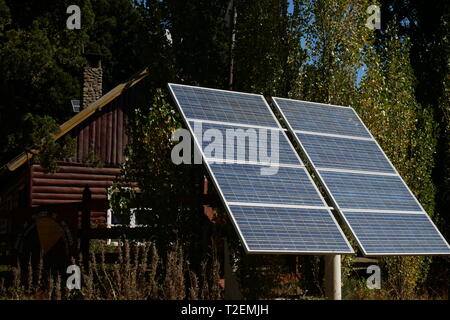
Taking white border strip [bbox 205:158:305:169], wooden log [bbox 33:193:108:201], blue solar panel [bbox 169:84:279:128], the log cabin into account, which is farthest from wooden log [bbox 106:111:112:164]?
white border strip [bbox 205:158:305:169]

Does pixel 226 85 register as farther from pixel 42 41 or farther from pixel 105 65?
pixel 105 65

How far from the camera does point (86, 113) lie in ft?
90.0

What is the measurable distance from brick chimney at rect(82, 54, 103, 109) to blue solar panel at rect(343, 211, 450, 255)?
20780 mm

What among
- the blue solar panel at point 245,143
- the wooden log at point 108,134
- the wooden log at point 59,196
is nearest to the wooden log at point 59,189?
the wooden log at point 59,196

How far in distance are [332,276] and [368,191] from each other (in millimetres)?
1685

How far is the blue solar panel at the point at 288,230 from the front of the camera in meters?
9.30

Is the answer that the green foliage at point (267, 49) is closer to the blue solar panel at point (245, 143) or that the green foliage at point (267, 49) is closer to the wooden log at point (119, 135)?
the blue solar panel at point (245, 143)

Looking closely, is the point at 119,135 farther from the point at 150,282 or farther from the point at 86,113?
the point at 150,282

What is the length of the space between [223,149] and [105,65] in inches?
1275

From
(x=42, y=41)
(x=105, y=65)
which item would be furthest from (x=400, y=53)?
(x=105, y=65)

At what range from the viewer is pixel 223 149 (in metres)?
10.6

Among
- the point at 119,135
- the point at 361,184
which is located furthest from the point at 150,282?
the point at 119,135

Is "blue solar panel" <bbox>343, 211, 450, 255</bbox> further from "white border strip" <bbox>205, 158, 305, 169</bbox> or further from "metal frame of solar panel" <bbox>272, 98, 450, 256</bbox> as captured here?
"white border strip" <bbox>205, 158, 305, 169</bbox>

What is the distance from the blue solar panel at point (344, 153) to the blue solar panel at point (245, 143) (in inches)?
17.6
